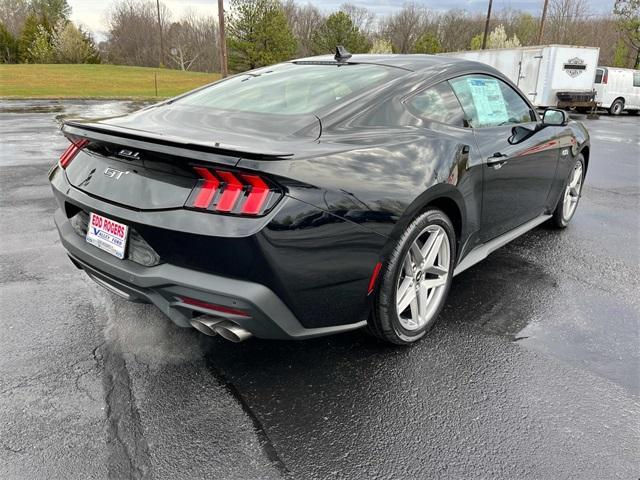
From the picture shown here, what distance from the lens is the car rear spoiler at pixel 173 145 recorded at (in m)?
1.90

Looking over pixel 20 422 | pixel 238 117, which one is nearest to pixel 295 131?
pixel 238 117

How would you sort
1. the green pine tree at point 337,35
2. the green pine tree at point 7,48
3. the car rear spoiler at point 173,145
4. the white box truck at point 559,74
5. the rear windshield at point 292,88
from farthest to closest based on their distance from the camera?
the green pine tree at point 7,48, the green pine tree at point 337,35, the white box truck at point 559,74, the rear windshield at point 292,88, the car rear spoiler at point 173,145

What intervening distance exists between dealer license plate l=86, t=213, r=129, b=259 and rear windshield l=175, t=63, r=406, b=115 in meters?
0.94

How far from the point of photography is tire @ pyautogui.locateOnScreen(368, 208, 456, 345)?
8.04 ft

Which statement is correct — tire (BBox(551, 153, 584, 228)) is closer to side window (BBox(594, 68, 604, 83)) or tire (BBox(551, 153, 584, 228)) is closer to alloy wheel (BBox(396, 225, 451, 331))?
alloy wheel (BBox(396, 225, 451, 331))

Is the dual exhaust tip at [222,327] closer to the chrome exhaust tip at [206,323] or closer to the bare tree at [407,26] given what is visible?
the chrome exhaust tip at [206,323]

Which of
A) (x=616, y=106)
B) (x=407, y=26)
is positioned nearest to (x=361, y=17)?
(x=407, y=26)

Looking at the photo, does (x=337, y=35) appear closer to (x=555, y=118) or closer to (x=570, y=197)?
(x=570, y=197)

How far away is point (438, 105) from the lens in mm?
2939

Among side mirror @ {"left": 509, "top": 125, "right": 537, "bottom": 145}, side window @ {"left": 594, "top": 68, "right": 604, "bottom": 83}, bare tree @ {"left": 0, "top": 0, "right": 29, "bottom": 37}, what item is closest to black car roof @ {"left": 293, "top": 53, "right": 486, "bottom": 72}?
side mirror @ {"left": 509, "top": 125, "right": 537, "bottom": 145}

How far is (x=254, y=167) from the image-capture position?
6.17 feet

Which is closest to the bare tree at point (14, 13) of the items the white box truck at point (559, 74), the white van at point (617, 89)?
the white box truck at point (559, 74)

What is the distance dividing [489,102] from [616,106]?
22654 millimetres

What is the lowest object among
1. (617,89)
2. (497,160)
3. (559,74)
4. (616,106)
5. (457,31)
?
(616,106)
